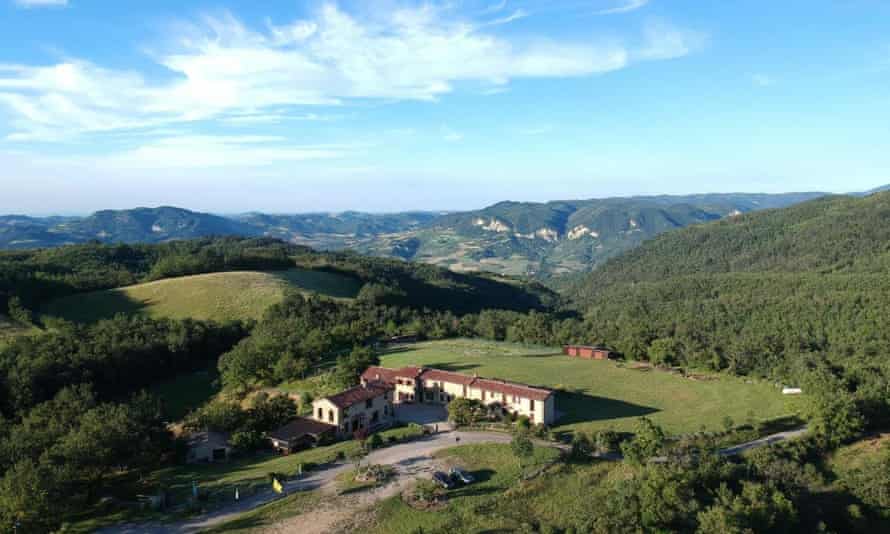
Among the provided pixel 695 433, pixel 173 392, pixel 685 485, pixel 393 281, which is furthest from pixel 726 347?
pixel 393 281

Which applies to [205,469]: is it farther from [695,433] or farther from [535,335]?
[535,335]

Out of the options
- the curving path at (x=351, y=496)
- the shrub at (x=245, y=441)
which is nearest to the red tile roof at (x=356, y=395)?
the shrub at (x=245, y=441)

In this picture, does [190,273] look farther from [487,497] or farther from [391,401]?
[487,497]

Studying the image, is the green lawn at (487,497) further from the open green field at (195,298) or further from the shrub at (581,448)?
the open green field at (195,298)

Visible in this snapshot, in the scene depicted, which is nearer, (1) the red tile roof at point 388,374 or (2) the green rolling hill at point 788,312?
(1) the red tile roof at point 388,374

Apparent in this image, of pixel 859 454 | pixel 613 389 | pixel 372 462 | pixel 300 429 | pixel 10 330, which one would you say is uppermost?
pixel 10 330

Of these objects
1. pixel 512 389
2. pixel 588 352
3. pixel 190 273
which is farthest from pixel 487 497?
pixel 190 273
